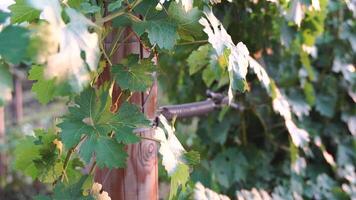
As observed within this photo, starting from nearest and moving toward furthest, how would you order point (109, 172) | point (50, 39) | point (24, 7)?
point (50, 39)
point (24, 7)
point (109, 172)

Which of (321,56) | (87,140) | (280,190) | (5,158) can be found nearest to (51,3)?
(87,140)

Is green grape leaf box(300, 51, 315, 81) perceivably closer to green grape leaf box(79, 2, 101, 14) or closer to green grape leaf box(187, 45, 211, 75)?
green grape leaf box(187, 45, 211, 75)

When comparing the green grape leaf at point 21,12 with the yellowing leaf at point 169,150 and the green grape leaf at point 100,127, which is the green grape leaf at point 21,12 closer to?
the green grape leaf at point 100,127

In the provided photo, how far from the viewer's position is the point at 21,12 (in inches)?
34.9

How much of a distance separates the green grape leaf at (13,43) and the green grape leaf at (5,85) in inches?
0.7

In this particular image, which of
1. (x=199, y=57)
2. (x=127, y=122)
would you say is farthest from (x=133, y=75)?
(x=199, y=57)

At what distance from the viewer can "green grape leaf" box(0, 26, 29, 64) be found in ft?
2.47

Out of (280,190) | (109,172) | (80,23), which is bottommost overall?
(280,190)

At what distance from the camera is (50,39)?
76 cm

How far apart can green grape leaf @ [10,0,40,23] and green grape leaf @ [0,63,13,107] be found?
0.48ft

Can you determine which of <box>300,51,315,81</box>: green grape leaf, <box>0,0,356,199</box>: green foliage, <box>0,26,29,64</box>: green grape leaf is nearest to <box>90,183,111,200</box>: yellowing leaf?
<box>0,0,356,199</box>: green foliage

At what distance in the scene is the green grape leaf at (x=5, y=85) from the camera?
2.42 feet

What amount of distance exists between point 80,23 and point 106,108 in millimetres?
249

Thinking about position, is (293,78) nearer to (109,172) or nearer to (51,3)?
(109,172)
